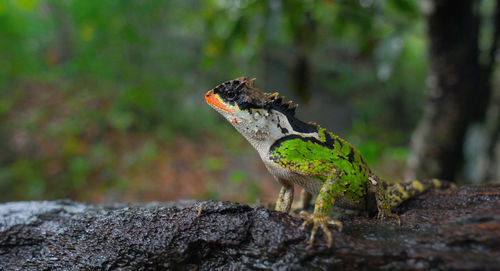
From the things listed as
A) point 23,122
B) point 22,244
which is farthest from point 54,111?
point 22,244

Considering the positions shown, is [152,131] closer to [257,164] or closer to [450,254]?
[257,164]

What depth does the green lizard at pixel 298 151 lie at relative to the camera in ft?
9.71

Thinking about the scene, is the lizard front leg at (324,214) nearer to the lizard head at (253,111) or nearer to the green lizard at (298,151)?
the green lizard at (298,151)

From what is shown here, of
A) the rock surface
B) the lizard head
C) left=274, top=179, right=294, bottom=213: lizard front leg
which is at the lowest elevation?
the rock surface

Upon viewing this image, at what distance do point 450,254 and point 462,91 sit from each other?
3963mm

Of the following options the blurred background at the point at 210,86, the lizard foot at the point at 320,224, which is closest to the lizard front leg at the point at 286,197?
the lizard foot at the point at 320,224

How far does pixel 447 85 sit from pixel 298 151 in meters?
3.52

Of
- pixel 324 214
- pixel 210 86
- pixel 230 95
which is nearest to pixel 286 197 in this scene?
pixel 324 214

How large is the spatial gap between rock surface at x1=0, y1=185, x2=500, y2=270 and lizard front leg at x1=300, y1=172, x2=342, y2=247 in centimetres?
7

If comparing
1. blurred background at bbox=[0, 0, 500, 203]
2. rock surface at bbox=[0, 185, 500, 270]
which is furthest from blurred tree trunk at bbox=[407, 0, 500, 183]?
rock surface at bbox=[0, 185, 500, 270]

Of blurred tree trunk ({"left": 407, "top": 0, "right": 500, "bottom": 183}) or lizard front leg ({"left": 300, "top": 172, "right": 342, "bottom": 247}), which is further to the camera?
blurred tree trunk ({"left": 407, "top": 0, "right": 500, "bottom": 183})

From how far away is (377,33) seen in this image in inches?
263

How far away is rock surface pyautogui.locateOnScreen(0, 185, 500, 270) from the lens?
2180 millimetres

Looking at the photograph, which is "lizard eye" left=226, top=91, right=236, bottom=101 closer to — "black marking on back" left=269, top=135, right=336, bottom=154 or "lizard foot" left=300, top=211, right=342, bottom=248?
"black marking on back" left=269, top=135, right=336, bottom=154
